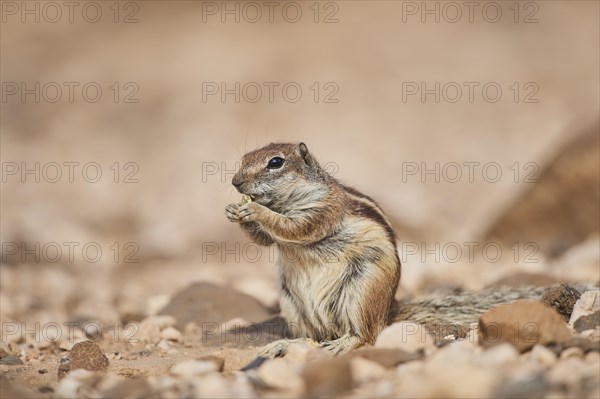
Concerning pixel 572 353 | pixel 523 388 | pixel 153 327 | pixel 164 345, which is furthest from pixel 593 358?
pixel 153 327

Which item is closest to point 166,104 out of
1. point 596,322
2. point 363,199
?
point 363,199

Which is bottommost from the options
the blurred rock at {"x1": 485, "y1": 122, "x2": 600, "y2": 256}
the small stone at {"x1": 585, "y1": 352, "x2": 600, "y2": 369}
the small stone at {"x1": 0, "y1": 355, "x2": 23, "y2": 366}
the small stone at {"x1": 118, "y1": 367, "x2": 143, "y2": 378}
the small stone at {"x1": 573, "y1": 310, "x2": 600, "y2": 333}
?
the small stone at {"x1": 0, "y1": 355, "x2": 23, "y2": 366}

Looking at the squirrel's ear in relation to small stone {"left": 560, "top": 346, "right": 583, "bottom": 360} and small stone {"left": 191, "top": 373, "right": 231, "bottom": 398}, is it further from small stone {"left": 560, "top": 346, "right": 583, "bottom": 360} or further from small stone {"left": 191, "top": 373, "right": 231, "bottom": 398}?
small stone {"left": 560, "top": 346, "right": 583, "bottom": 360}

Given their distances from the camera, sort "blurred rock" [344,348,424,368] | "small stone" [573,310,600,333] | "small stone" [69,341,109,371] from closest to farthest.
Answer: "blurred rock" [344,348,424,368] → "small stone" [573,310,600,333] → "small stone" [69,341,109,371]

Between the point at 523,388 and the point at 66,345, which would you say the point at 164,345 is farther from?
the point at 523,388

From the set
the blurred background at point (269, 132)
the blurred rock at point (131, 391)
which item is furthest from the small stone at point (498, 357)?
the blurred background at point (269, 132)

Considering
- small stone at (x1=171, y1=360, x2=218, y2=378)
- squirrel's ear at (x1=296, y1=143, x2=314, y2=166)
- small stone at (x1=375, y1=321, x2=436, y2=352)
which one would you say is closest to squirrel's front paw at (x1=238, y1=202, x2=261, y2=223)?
squirrel's ear at (x1=296, y1=143, x2=314, y2=166)
